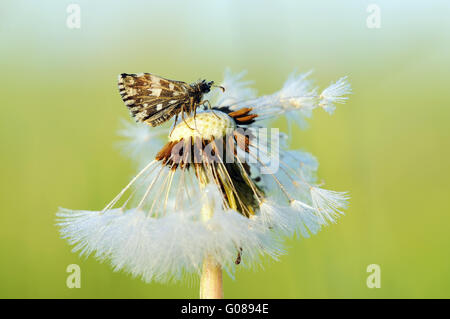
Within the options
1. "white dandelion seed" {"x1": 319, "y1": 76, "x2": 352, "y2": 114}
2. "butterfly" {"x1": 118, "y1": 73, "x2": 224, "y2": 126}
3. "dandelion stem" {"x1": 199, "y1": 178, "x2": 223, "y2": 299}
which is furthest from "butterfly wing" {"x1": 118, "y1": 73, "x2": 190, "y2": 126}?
"white dandelion seed" {"x1": 319, "y1": 76, "x2": 352, "y2": 114}

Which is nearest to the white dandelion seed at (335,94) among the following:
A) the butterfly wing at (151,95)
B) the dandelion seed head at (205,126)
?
the dandelion seed head at (205,126)

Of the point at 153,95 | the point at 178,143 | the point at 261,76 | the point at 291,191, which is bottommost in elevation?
the point at 291,191

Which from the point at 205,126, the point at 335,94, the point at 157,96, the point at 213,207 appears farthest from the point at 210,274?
the point at 335,94

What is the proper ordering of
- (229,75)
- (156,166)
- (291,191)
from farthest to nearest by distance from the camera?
1. (229,75)
2. (291,191)
3. (156,166)

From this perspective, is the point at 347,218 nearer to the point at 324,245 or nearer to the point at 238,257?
the point at 324,245

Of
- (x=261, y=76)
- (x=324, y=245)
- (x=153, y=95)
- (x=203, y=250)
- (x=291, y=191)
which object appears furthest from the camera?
(x=261, y=76)

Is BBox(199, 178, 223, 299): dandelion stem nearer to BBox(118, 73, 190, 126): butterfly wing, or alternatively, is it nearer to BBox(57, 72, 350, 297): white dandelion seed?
BBox(57, 72, 350, 297): white dandelion seed

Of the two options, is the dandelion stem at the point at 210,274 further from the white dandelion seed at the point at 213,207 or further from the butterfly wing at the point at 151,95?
the butterfly wing at the point at 151,95

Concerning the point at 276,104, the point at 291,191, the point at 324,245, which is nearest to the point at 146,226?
the point at 291,191
